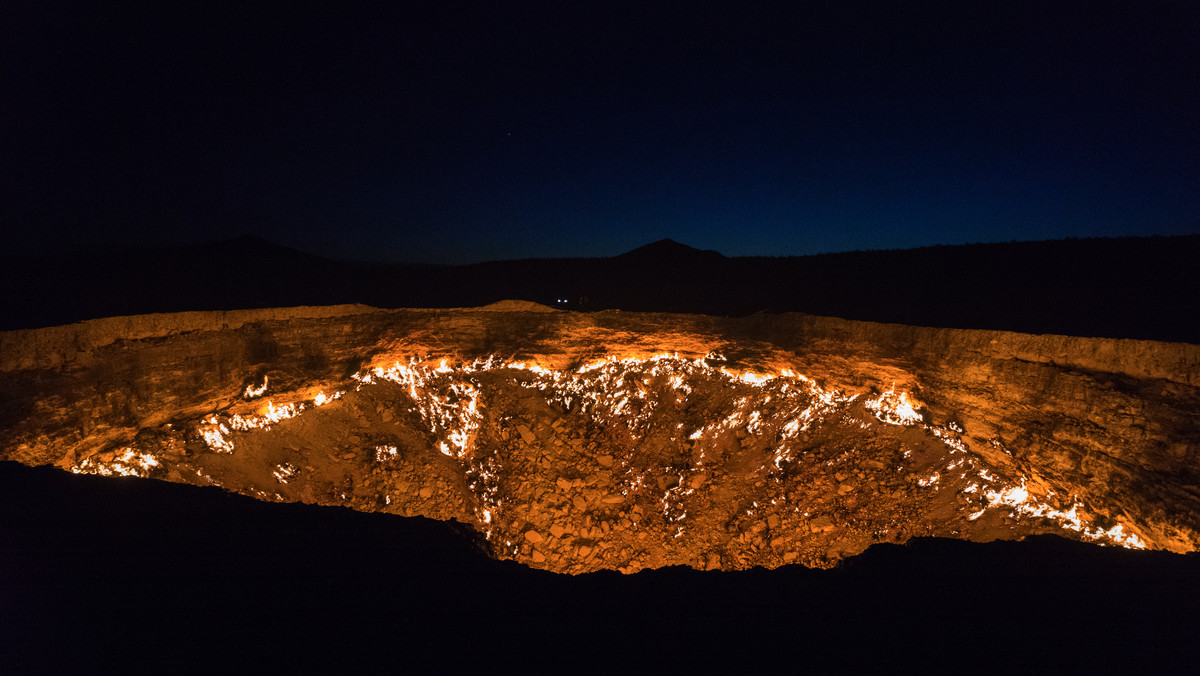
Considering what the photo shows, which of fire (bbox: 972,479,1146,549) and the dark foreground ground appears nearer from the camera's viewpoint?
the dark foreground ground

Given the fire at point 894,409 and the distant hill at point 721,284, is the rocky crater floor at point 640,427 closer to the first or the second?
the fire at point 894,409

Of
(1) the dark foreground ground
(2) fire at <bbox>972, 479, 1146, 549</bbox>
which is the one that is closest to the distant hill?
(2) fire at <bbox>972, 479, 1146, 549</bbox>

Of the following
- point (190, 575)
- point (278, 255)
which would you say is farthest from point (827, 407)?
point (278, 255)

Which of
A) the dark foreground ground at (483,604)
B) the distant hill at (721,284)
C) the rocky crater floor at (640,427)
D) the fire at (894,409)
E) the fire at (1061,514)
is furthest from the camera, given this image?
the distant hill at (721,284)

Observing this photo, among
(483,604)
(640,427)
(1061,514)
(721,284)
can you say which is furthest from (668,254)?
(483,604)

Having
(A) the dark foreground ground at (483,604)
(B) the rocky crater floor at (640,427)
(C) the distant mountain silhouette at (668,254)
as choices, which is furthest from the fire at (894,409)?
(C) the distant mountain silhouette at (668,254)

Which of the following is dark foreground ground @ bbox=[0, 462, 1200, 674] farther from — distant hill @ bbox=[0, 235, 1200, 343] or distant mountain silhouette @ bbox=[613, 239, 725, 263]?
distant mountain silhouette @ bbox=[613, 239, 725, 263]
